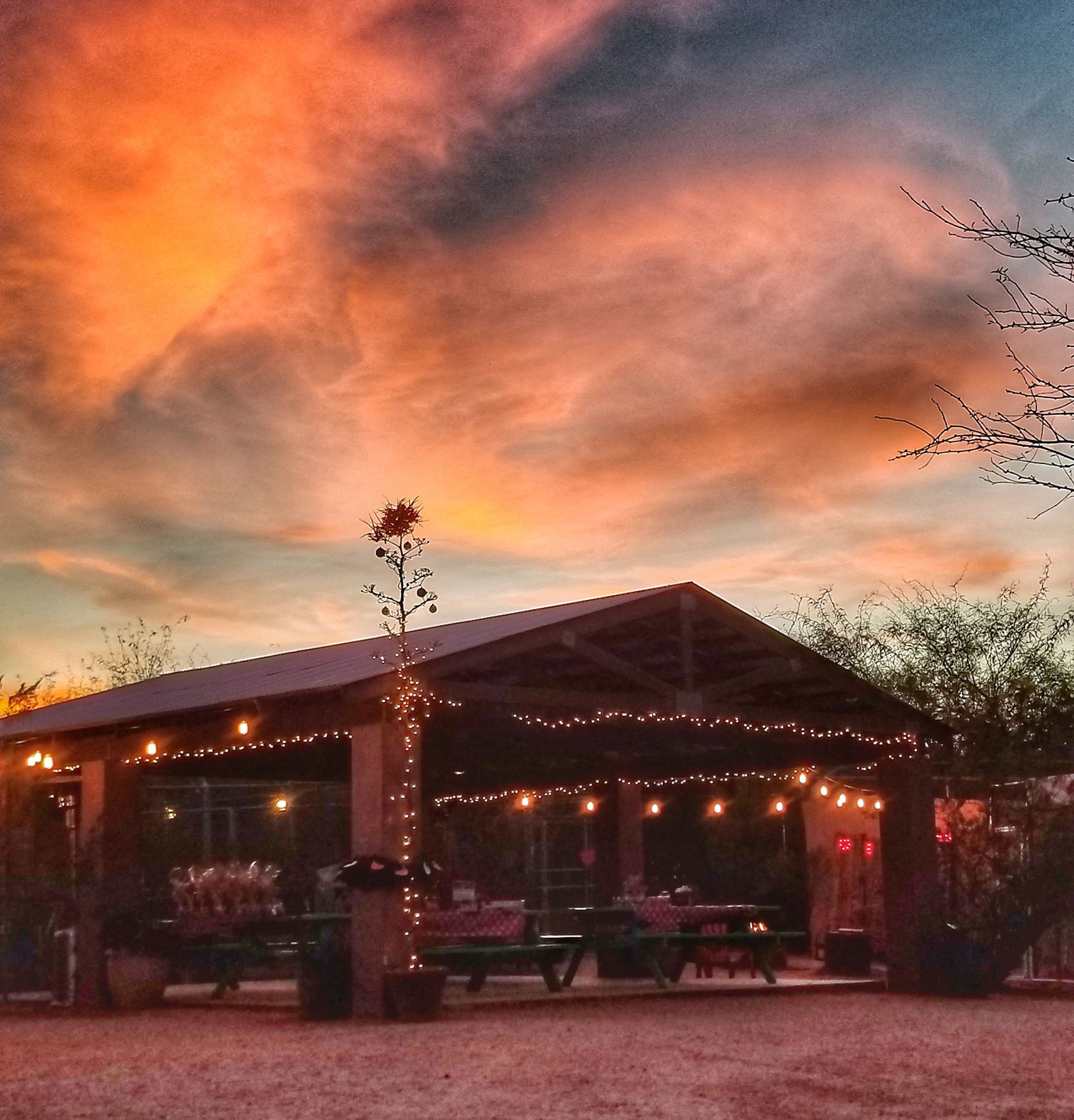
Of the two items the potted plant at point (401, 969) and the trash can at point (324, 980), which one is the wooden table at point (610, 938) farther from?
the trash can at point (324, 980)

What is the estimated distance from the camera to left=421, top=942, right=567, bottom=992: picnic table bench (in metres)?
12.3

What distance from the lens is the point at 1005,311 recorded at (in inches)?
188

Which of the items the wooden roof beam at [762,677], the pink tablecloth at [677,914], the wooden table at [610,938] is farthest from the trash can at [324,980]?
the pink tablecloth at [677,914]

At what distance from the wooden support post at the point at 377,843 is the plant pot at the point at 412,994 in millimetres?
131

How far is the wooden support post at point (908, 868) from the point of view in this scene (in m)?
14.2

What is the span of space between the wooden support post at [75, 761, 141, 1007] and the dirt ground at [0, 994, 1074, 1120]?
1.43m

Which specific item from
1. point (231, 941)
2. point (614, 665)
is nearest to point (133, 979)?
point (231, 941)

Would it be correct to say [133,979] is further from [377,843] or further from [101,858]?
[377,843]

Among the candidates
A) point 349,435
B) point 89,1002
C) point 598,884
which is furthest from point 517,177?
point 598,884

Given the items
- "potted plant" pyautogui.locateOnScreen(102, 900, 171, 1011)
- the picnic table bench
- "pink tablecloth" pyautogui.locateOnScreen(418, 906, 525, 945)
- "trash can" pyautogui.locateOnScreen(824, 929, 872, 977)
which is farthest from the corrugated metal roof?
"trash can" pyautogui.locateOnScreen(824, 929, 872, 977)

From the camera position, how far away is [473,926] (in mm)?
14070

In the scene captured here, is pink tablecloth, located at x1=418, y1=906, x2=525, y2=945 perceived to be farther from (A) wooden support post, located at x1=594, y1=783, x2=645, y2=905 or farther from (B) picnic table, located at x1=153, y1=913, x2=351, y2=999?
(A) wooden support post, located at x1=594, y1=783, x2=645, y2=905

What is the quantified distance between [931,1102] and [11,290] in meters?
9.35

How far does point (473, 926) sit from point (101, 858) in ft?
11.3
